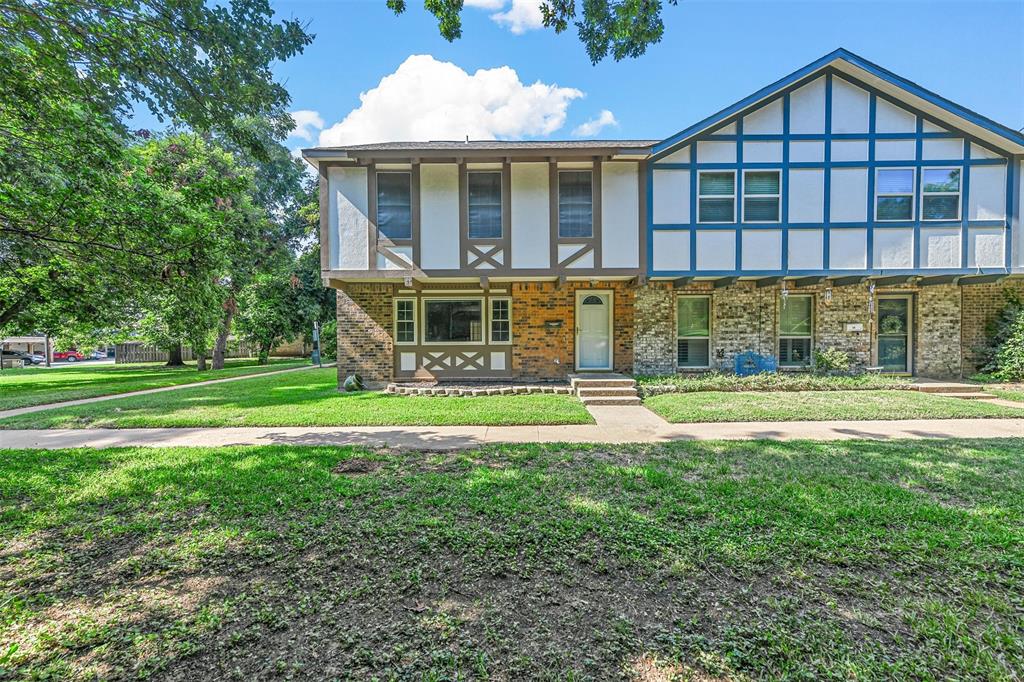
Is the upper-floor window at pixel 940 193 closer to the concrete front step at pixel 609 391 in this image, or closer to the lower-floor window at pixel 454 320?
the concrete front step at pixel 609 391

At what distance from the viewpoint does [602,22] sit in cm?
589

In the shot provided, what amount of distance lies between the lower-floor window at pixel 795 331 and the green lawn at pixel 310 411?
6.50 m

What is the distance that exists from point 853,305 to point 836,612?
38.9 ft

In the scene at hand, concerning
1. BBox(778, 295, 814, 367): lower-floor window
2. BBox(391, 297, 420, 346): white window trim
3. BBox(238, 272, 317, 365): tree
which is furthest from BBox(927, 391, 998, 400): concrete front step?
BBox(238, 272, 317, 365): tree

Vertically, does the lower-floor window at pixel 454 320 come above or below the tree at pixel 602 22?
below

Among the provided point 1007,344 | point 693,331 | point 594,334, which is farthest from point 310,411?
point 1007,344

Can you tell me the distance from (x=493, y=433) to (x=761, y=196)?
918 centimetres

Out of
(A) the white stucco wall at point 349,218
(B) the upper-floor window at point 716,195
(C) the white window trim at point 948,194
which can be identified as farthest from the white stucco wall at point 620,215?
(C) the white window trim at point 948,194

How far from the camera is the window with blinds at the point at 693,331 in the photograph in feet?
38.7

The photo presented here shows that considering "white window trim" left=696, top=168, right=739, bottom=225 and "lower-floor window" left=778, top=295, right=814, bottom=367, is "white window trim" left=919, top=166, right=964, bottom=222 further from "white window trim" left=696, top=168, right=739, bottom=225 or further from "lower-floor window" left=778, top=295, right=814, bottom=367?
"white window trim" left=696, top=168, right=739, bottom=225

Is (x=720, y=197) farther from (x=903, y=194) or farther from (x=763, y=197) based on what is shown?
(x=903, y=194)

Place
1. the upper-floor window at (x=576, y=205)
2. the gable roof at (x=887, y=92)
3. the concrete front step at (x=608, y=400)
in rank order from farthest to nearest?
the upper-floor window at (x=576, y=205)
the gable roof at (x=887, y=92)
the concrete front step at (x=608, y=400)

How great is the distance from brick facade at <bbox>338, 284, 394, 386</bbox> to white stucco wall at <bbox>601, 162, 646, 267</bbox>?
5.79m

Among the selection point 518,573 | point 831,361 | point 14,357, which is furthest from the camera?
point 14,357
